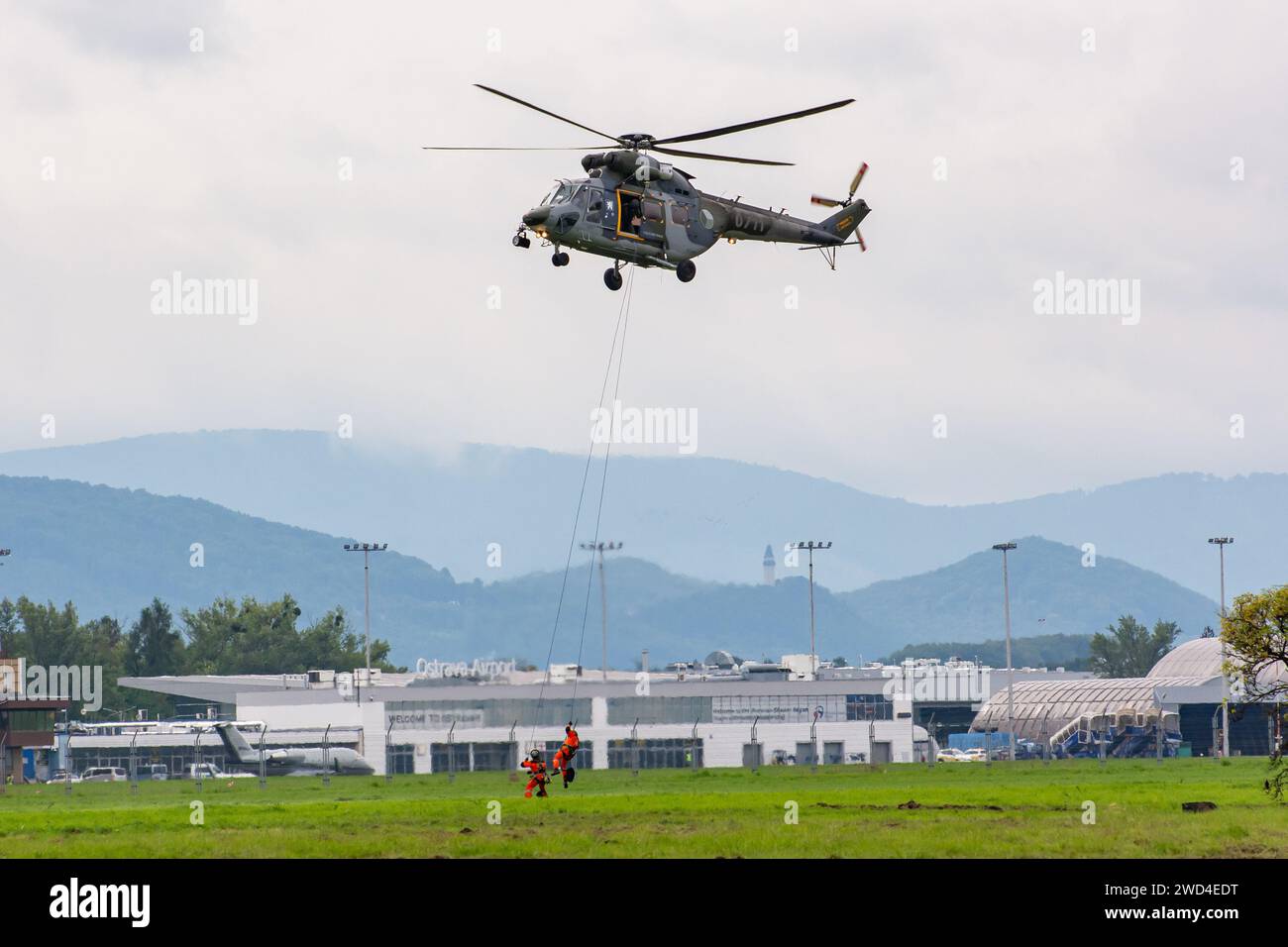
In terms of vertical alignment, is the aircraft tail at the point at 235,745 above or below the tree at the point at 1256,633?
below

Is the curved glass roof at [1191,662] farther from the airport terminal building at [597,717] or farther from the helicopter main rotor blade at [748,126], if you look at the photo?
the helicopter main rotor blade at [748,126]

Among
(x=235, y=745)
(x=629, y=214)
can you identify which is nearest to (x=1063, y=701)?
(x=235, y=745)

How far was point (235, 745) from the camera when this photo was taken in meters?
114

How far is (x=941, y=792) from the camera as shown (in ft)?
177

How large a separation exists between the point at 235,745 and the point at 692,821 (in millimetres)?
77816

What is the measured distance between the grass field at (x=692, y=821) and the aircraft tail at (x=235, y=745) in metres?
47.9

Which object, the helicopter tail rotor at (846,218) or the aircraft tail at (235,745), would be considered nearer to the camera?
the helicopter tail rotor at (846,218)

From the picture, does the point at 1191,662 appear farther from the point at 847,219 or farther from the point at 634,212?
the point at 634,212

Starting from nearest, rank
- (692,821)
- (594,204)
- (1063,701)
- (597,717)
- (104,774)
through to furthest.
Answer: (692,821), (594,204), (104,774), (597,717), (1063,701)

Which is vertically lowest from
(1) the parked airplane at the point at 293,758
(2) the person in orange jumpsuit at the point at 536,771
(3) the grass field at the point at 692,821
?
(1) the parked airplane at the point at 293,758

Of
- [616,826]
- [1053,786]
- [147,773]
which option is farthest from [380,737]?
[616,826]

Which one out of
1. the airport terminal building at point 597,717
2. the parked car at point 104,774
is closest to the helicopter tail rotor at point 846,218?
the airport terminal building at point 597,717

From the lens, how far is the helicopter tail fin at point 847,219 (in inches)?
2383
